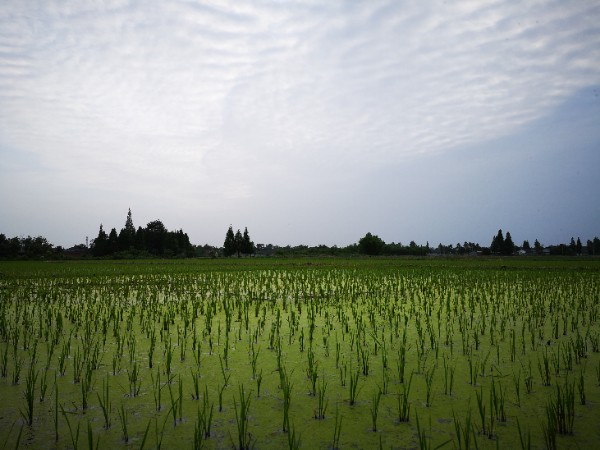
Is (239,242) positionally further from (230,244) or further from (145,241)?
(145,241)

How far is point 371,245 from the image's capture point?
246 feet

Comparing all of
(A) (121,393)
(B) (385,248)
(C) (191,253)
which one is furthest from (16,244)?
(B) (385,248)

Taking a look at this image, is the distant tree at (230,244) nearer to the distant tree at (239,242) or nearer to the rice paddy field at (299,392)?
the distant tree at (239,242)

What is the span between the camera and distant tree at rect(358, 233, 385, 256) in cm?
7481

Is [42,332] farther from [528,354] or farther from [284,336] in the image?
[528,354]

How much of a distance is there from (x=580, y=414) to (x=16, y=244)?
62755mm

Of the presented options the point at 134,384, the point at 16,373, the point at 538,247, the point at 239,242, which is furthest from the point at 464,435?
the point at 538,247

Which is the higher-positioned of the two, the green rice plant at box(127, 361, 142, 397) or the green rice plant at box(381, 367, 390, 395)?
the green rice plant at box(127, 361, 142, 397)

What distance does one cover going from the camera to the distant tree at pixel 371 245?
74.8 m

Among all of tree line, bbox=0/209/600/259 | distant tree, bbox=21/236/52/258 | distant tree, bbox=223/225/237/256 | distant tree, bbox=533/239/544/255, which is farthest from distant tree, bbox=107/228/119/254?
distant tree, bbox=533/239/544/255

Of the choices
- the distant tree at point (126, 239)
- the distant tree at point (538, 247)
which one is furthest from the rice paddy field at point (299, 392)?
the distant tree at point (538, 247)

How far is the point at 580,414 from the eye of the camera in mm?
2582

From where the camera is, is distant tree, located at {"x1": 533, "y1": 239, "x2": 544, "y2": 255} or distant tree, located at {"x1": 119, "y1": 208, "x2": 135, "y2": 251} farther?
distant tree, located at {"x1": 533, "y1": 239, "x2": 544, "y2": 255}

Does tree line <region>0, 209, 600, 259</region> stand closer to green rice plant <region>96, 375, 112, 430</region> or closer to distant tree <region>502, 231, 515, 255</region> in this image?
distant tree <region>502, 231, 515, 255</region>
